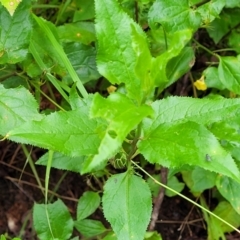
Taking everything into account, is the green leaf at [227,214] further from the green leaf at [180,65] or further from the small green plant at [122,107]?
the green leaf at [180,65]

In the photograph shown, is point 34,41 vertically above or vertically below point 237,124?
above

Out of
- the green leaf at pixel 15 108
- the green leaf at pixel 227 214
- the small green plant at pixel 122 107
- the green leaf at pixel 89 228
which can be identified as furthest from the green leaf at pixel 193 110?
the green leaf at pixel 227 214

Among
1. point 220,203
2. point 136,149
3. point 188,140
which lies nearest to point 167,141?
point 188,140

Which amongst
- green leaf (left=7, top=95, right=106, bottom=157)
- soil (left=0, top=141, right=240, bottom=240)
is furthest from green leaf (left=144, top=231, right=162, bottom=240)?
green leaf (left=7, top=95, right=106, bottom=157)

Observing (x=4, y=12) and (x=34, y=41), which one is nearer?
(x=4, y=12)

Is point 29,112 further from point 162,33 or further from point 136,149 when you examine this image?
point 162,33

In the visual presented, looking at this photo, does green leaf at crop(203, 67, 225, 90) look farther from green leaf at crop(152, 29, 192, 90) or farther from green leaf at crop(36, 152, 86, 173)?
green leaf at crop(152, 29, 192, 90)

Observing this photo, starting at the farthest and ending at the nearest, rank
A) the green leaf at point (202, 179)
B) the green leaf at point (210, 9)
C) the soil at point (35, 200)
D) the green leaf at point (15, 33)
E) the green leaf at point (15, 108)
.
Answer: the soil at point (35, 200) → the green leaf at point (202, 179) → the green leaf at point (210, 9) → the green leaf at point (15, 33) → the green leaf at point (15, 108)

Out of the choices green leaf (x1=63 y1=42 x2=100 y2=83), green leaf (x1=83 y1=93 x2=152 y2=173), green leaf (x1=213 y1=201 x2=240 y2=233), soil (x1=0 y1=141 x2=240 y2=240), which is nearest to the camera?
green leaf (x1=83 y1=93 x2=152 y2=173)
